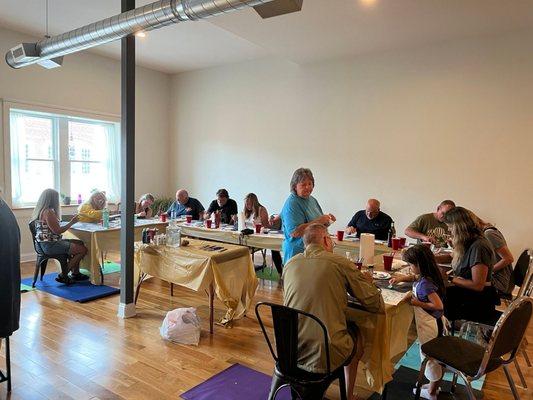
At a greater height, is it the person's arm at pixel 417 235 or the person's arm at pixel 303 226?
the person's arm at pixel 303 226

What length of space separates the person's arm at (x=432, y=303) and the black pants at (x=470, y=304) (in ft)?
1.73

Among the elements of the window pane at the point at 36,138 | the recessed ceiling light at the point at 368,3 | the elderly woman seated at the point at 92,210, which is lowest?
the elderly woman seated at the point at 92,210

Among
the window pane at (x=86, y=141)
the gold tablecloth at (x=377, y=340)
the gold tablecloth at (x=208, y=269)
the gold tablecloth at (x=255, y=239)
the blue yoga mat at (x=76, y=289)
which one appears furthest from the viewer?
the window pane at (x=86, y=141)

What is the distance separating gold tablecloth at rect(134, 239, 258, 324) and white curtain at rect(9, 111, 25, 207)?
3250 mm

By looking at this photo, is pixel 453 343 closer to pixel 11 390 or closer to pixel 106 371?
pixel 106 371

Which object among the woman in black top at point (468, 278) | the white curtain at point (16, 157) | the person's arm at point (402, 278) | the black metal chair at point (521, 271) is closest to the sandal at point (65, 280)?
the white curtain at point (16, 157)

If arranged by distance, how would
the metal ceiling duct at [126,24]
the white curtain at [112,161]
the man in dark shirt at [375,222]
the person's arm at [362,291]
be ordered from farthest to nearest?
the white curtain at [112,161] < the man in dark shirt at [375,222] < the metal ceiling duct at [126,24] < the person's arm at [362,291]

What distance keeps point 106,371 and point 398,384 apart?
6.69 ft

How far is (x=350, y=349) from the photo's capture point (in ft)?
6.86

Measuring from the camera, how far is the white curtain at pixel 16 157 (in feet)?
19.6

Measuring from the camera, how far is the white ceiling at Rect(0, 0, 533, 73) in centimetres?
402

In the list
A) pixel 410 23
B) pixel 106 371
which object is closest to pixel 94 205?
pixel 106 371

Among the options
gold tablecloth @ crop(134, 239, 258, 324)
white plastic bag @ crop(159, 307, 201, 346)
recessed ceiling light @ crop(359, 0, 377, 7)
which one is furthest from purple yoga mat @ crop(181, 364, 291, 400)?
recessed ceiling light @ crop(359, 0, 377, 7)

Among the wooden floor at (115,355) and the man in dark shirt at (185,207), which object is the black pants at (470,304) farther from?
the man in dark shirt at (185,207)
